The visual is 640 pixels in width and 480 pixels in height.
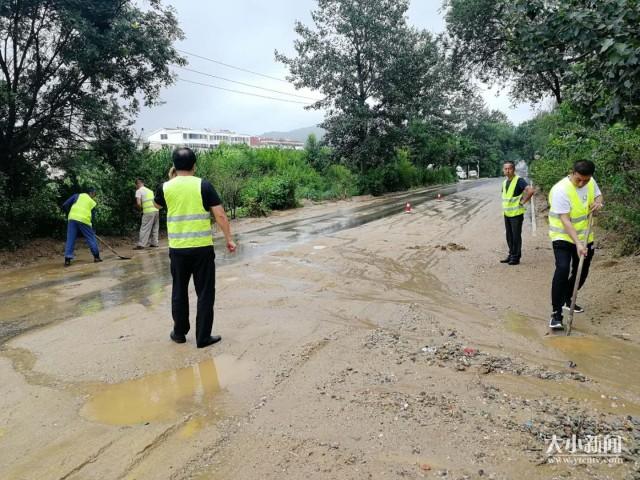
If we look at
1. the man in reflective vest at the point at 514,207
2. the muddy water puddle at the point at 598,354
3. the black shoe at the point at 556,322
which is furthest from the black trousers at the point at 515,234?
the black shoe at the point at 556,322

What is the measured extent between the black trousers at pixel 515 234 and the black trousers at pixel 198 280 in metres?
5.91

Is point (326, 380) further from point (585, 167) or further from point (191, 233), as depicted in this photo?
point (585, 167)

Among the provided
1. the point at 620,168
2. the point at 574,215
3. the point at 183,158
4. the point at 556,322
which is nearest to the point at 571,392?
the point at 556,322

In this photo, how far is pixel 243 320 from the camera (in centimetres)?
557

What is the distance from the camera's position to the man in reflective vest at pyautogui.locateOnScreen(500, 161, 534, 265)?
8422mm

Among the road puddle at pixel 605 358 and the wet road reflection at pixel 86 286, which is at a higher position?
the wet road reflection at pixel 86 286

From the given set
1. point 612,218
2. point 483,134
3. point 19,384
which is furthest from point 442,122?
point 19,384

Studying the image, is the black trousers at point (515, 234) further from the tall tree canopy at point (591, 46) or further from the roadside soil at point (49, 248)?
the roadside soil at point (49, 248)

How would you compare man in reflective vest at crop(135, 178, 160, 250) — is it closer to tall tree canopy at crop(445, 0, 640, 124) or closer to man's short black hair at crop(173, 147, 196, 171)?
man's short black hair at crop(173, 147, 196, 171)

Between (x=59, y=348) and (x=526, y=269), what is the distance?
23.4 feet

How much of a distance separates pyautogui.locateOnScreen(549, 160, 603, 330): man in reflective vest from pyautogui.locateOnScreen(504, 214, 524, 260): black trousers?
3158 millimetres

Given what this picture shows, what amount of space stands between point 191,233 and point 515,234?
612 centimetres

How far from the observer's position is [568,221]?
198 inches

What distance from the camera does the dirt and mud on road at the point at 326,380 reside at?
2.82 metres
